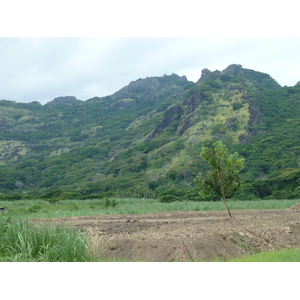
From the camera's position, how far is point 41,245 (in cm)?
761

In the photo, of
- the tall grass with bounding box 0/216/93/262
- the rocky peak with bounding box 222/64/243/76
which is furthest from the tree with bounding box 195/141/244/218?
the rocky peak with bounding box 222/64/243/76

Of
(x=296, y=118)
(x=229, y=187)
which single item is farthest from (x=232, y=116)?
(x=229, y=187)

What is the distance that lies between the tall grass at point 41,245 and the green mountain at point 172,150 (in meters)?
34.7

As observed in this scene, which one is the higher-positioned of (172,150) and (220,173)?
(220,173)

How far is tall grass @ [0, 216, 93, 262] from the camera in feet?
22.9

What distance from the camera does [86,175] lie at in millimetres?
110375

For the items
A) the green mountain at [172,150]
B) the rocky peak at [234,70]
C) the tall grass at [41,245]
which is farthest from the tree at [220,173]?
the rocky peak at [234,70]

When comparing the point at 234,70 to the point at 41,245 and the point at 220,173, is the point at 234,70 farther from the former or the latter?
the point at 41,245

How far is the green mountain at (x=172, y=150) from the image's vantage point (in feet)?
219

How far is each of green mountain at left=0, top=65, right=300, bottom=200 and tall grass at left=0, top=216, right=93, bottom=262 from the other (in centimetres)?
3468

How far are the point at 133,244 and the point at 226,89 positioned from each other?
124814mm

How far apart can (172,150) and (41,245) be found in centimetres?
9033

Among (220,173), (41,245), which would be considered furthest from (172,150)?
(41,245)

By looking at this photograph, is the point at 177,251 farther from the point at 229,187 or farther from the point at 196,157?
the point at 196,157
